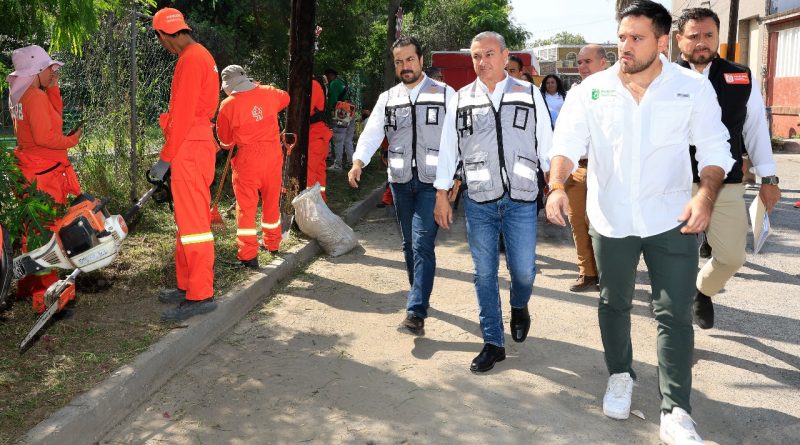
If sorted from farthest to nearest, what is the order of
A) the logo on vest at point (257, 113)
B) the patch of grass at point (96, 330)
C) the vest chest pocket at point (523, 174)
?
the logo on vest at point (257, 113)
the vest chest pocket at point (523, 174)
the patch of grass at point (96, 330)

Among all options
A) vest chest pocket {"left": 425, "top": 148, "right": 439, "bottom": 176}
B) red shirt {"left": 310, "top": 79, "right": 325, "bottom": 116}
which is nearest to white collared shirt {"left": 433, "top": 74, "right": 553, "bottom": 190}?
vest chest pocket {"left": 425, "top": 148, "right": 439, "bottom": 176}

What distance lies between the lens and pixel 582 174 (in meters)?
6.38

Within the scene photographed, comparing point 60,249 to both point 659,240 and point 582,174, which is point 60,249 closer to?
point 659,240

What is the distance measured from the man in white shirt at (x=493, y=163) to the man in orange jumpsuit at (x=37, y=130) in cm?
288

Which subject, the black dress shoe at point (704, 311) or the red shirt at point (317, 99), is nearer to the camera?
the black dress shoe at point (704, 311)

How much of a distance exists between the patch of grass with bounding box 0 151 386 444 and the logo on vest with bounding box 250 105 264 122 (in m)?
1.28

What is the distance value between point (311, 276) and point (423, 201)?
2.11 meters

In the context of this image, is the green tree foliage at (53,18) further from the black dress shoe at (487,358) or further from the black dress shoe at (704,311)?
the black dress shoe at (704,311)

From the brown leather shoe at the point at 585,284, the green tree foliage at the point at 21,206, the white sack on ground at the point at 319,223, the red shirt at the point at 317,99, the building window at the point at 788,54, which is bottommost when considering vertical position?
the brown leather shoe at the point at 585,284

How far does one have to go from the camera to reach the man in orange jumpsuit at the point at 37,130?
5.46m

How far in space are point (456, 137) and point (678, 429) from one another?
2.12 m

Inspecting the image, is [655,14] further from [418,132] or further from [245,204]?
[245,204]

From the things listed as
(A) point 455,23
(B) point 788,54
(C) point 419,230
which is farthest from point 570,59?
(C) point 419,230

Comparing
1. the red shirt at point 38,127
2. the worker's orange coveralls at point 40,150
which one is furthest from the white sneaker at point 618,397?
the red shirt at point 38,127
